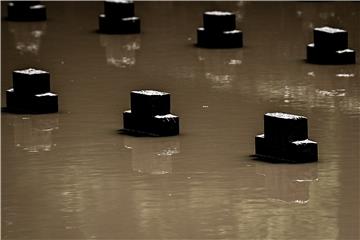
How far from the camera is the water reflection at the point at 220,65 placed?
19.5 metres

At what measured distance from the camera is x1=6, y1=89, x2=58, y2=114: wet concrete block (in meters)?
17.3

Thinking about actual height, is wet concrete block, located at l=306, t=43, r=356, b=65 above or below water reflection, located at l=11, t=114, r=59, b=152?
above

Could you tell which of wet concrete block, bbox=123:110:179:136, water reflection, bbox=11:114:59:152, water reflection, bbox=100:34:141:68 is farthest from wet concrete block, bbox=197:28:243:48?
wet concrete block, bbox=123:110:179:136

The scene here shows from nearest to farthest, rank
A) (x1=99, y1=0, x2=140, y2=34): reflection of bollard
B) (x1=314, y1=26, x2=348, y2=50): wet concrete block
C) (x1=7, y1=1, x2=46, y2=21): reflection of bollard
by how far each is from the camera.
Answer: (x1=314, y1=26, x2=348, y2=50): wet concrete block → (x1=99, y1=0, x2=140, y2=34): reflection of bollard → (x1=7, y1=1, x2=46, y2=21): reflection of bollard

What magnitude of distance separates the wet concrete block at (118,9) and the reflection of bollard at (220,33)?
2.09m

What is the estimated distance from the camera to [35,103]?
57.0 ft

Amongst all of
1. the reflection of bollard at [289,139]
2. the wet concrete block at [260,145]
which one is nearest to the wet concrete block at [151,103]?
the wet concrete block at [260,145]

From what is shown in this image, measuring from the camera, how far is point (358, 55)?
72.0 feet

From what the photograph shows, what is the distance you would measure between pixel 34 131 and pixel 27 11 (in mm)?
10796

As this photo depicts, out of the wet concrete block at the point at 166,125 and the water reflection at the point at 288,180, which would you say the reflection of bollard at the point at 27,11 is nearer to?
the wet concrete block at the point at 166,125

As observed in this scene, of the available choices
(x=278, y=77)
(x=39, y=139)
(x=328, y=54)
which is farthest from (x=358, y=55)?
(x=39, y=139)

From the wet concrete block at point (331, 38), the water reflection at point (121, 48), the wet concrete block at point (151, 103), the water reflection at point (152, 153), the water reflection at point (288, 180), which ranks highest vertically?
the wet concrete block at point (331, 38)

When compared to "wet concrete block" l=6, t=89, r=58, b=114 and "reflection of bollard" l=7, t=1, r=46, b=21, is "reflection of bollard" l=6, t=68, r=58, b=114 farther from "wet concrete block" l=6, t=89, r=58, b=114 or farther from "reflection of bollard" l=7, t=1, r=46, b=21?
"reflection of bollard" l=7, t=1, r=46, b=21

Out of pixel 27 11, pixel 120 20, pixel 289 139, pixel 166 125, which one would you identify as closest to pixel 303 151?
pixel 289 139
